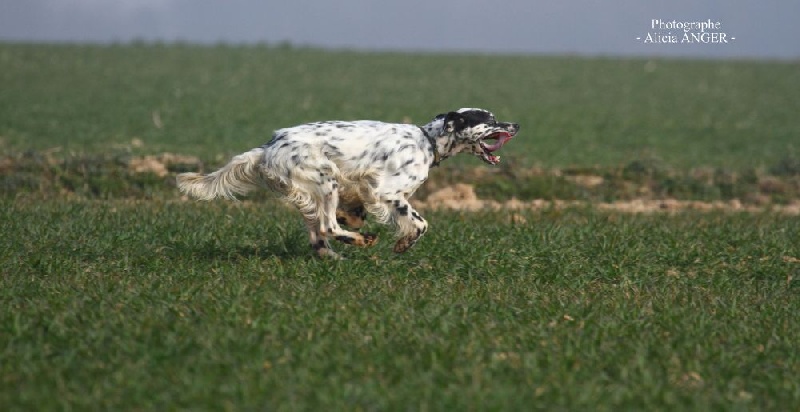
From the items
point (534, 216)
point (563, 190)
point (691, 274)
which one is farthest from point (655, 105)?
point (691, 274)

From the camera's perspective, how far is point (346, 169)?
884cm

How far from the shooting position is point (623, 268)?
9.23 m

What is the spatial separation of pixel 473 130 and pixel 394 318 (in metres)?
2.45

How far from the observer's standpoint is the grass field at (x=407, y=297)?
5805 millimetres

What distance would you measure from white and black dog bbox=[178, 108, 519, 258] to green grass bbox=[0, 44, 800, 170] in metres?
8.05

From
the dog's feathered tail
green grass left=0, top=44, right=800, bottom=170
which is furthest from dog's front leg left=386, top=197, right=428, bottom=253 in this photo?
green grass left=0, top=44, right=800, bottom=170

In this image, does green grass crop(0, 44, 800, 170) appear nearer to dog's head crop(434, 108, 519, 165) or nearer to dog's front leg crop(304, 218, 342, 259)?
dog's head crop(434, 108, 519, 165)

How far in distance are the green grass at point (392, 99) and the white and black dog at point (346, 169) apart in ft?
26.4

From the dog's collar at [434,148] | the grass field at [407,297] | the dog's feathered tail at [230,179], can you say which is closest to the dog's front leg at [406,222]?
the grass field at [407,297]

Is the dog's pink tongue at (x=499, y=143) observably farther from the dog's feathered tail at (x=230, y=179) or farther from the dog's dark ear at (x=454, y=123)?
the dog's feathered tail at (x=230, y=179)

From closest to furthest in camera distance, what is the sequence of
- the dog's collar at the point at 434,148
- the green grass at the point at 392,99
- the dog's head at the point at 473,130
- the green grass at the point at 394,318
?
A: the green grass at the point at 394,318, the dog's head at the point at 473,130, the dog's collar at the point at 434,148, the green grass at the point at 392,99

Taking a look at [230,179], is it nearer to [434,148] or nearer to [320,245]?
[320,245]

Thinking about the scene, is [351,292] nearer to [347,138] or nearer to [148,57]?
[347,138]

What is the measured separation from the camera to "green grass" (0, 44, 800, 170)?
21.2 m
